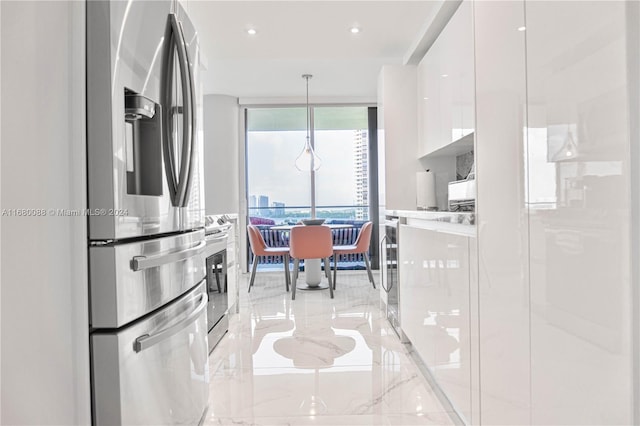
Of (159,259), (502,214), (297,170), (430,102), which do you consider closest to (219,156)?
(297,170)

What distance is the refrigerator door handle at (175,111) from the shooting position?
1.43 m

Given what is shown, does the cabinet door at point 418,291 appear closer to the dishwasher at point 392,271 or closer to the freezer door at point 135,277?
the dishwasher at point 392,271

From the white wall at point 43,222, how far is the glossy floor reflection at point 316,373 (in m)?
1.08

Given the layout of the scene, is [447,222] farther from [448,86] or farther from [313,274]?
[313,274]

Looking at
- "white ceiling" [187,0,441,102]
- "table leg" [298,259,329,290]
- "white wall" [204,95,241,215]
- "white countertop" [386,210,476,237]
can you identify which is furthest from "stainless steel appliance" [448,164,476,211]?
"white wall" [204,95,241,215]

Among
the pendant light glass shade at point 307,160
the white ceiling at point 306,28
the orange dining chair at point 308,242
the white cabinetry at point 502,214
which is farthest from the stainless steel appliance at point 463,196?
the pendant light glass shade at point 307,160

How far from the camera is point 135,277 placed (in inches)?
47.2

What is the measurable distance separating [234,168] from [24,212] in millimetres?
5479

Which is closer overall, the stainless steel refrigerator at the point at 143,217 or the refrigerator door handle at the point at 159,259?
the stainless steel refrigerator at the point at 143,217

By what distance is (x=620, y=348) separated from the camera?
80 cm

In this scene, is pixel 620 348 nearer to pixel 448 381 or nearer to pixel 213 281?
pixel 448 381

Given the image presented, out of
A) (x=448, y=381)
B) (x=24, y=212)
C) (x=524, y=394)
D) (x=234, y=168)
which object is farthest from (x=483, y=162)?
(x=234, y=168)

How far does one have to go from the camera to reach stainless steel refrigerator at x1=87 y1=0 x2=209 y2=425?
3.57ft

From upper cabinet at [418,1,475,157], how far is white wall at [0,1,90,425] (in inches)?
58.4
